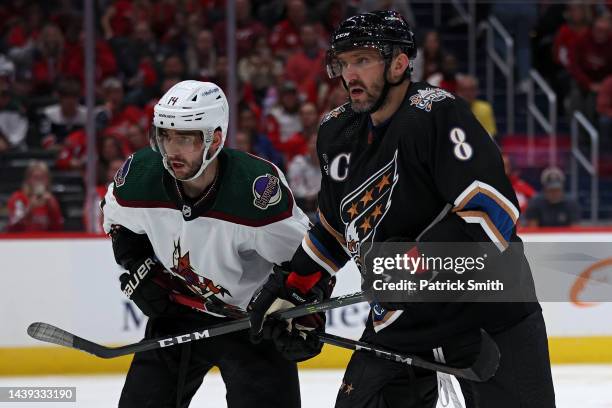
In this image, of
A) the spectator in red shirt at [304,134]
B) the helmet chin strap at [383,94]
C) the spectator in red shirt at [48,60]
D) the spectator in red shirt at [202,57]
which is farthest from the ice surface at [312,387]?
the spectator in red shirt at [48,60]

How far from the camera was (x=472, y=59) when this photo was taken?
7.90 metres

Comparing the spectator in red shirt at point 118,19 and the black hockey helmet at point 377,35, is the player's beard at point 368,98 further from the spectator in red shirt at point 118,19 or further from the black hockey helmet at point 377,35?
the spectator in red shirt at point 118,19

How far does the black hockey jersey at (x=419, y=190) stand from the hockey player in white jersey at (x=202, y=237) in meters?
0.21

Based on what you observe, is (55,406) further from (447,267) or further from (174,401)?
(447,267)

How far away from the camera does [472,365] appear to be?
8.32ft

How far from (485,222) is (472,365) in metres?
0.37

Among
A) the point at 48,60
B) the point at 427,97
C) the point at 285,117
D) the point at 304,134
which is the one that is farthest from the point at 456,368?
the point at 48,60

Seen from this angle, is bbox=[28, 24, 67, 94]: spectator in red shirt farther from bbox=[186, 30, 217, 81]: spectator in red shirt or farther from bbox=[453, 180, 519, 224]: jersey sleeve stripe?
bbox=[453, 180, 519, 224]: jersey sleeve stripe

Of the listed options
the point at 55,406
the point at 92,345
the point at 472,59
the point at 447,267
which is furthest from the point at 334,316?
the point at 472,59

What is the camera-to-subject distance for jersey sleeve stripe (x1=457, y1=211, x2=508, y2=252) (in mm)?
2387

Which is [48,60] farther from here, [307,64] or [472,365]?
[472,365]

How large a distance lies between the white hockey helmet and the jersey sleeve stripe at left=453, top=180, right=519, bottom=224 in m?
0.76

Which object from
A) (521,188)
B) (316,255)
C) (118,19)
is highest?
(118,19)

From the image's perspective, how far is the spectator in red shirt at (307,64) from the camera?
7031mm
